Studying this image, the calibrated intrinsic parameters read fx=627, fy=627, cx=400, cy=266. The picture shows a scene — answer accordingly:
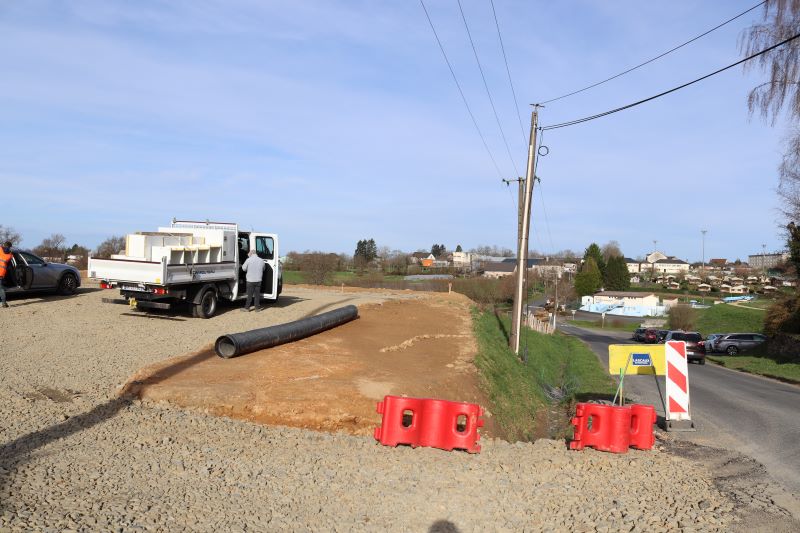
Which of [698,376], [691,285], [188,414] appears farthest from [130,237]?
[691,285]

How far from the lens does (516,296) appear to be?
74.6 feet

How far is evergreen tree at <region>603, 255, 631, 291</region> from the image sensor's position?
382 feet

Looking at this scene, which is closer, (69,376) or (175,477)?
(175,477)

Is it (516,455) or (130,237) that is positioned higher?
(130,237)

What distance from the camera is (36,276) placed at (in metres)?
17.0

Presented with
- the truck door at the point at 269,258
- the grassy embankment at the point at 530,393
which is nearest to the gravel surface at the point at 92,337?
the truck door at the point at 269,258

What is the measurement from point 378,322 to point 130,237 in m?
6.61

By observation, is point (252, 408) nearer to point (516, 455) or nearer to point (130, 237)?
point (516, 455)

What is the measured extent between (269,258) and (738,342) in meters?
32.7

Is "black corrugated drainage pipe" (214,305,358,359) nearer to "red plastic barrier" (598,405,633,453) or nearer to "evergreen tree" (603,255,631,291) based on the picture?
"red plastic barrier" (598,405,633,453)

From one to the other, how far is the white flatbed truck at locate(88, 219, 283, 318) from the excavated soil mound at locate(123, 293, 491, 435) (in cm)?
376

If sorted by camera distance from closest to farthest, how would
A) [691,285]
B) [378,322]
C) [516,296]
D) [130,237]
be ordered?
1. [130,237]
2. [378,322]
3. [516,296]
4. [691,285]

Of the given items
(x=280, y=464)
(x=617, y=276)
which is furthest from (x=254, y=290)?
(x=617, y=276)

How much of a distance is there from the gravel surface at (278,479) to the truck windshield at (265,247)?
9687 millimetres
